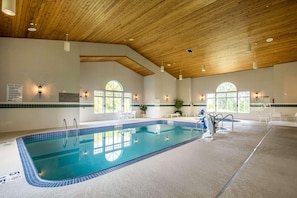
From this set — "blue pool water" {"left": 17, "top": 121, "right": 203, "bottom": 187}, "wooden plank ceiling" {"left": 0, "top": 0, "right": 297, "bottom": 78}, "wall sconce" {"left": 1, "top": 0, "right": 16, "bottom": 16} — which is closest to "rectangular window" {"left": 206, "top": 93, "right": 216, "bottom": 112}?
"wooden plank ceiling" {"left": 0, "top": 0, "right": 297, "bottom": 78}

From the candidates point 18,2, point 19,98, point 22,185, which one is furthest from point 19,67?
point 22,185

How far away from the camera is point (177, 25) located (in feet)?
20.5

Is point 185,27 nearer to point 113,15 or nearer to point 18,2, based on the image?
point 113,15

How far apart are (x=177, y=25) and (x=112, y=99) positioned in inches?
232

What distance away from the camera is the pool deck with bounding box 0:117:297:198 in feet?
5.99

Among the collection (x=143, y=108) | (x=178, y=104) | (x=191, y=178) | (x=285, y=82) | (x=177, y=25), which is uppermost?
(x=177, y=25)

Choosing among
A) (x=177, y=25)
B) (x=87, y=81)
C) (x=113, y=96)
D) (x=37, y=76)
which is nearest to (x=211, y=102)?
(x=113, y=96)

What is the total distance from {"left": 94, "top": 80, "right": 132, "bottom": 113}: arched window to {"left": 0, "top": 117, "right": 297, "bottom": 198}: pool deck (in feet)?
21.1

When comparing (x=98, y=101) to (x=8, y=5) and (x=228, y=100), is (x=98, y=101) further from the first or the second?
(x=228, y=100)

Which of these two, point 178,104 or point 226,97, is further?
point 178,104

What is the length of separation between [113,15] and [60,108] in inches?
169

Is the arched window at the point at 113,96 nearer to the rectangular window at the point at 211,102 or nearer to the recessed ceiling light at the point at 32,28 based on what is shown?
the recessed ceiling light at the point at 32,28

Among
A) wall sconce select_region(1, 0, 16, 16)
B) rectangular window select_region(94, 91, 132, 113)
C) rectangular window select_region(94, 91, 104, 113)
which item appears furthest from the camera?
rectangular window select_region(94, 91, 132, 113)

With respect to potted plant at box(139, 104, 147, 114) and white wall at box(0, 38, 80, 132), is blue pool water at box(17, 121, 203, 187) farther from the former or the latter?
potted plant at box(139, 104, 147, 114)
